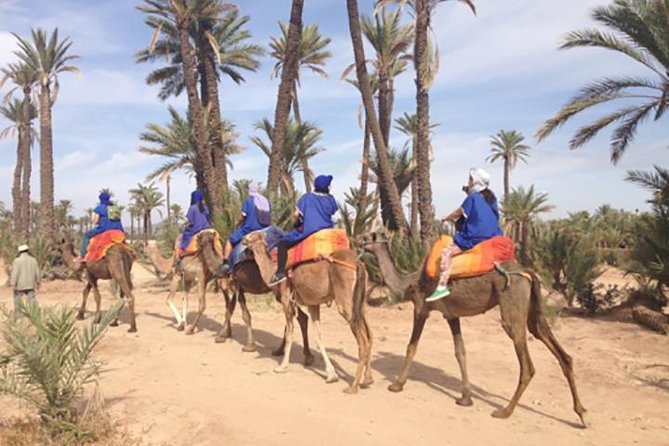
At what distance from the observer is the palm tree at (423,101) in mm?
16781

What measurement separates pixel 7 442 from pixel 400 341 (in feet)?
21.3

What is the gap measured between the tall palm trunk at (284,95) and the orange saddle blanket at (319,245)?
1150cm

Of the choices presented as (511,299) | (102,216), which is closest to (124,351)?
(102,216)

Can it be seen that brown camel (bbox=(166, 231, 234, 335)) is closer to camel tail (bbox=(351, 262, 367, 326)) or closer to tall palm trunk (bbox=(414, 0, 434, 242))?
camel tail (bbox=(351, 262, 367, 326))

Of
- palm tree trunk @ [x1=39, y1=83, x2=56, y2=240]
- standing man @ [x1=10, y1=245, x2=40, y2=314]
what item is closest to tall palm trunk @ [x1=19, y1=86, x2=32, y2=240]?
palm tree trunk @ [x1=39, y1=83, x2=56, y2=240]

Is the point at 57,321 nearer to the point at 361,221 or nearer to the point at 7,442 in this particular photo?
the point at 7,442

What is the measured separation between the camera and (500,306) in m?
5.83

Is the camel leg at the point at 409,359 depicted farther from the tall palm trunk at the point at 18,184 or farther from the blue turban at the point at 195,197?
the tall palm trunk at the point at 18,184

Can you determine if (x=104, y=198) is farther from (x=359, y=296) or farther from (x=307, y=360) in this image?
(x=359, y=296)

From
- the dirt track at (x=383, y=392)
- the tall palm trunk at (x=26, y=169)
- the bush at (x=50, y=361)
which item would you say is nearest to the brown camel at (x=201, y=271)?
the dirt track at (x=383, y=392)

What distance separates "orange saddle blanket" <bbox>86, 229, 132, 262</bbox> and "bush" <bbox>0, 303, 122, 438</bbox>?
5.25 meters

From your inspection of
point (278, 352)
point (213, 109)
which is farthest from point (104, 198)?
point (213, 109)

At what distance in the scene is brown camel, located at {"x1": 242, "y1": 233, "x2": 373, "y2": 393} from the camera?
664 centimetres

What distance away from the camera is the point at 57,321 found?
16.2ft
